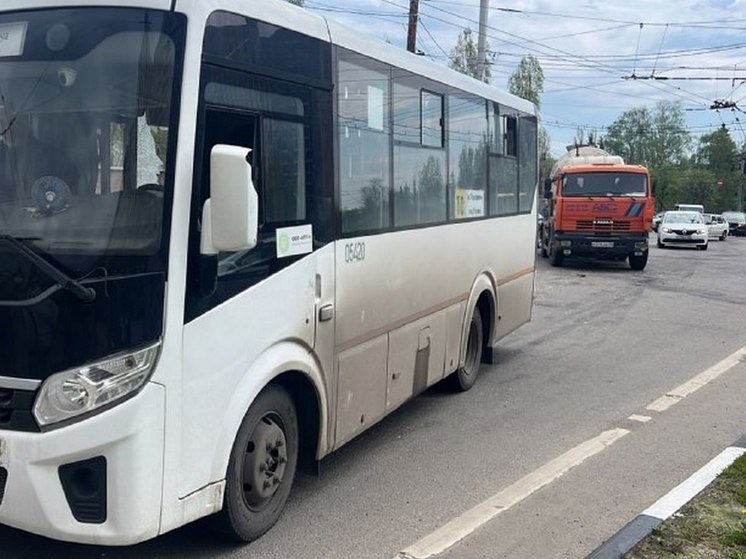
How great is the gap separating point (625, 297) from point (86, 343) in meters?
14.4

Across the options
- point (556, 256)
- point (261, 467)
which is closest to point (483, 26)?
point (556, 256)

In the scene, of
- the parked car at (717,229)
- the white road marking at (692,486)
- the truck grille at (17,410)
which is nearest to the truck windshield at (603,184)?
the white road marking at (692,486)

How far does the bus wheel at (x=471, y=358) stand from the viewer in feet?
25.6

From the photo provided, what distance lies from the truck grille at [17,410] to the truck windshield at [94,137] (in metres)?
0.61

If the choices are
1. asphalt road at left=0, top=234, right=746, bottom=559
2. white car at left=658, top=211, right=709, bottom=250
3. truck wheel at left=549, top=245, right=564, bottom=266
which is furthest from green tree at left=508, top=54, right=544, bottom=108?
asphalt road at left=0, top=234, right=746, bottom=559

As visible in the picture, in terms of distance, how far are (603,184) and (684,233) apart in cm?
1181

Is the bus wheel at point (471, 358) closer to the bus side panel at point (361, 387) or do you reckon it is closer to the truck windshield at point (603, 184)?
the bus side panel at point (361, 387)

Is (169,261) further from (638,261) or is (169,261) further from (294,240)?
(638,261)

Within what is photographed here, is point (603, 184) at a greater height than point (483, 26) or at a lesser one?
lesser

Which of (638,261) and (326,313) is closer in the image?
(326,313)

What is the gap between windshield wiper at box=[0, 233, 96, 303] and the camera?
3.26m

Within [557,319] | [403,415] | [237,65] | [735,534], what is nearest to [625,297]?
[557,319]

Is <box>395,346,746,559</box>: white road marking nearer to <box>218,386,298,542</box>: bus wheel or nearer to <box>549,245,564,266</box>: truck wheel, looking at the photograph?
<box>218,386,298,542</box>: bus wheel

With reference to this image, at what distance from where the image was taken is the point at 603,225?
21797 mm
